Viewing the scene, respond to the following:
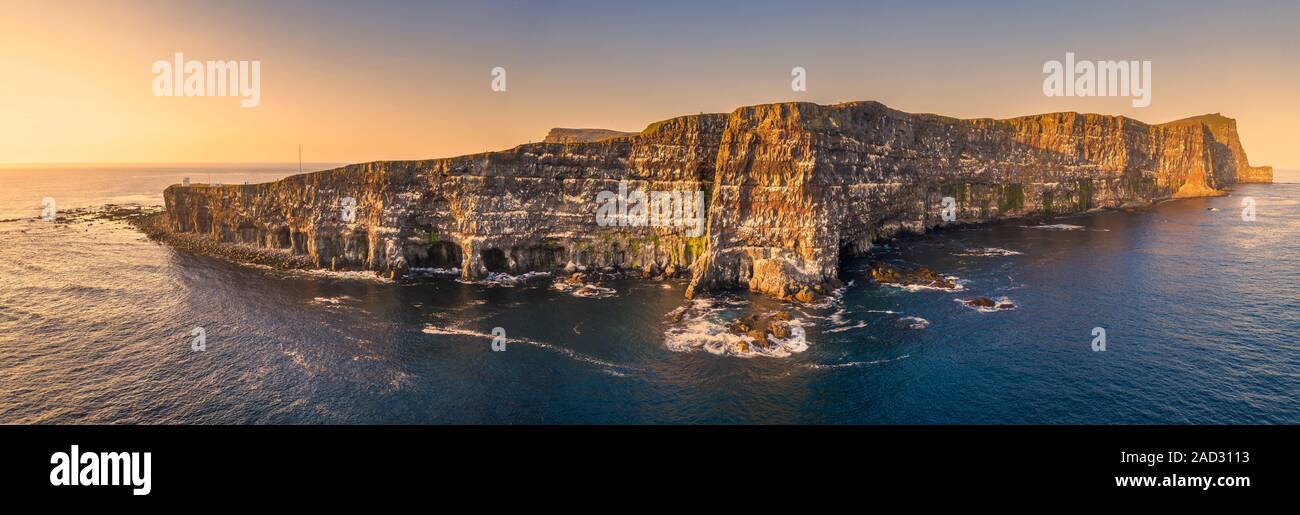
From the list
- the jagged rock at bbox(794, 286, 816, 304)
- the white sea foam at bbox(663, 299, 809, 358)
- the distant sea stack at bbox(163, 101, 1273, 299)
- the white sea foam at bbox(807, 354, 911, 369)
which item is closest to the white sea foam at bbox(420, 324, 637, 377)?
the white sea foam at bbox(663, 299, 809, 358)

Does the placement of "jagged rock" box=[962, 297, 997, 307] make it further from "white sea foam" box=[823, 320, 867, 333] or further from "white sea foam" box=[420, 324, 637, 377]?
"white sea foam" box=[420, 324, 637, 377]

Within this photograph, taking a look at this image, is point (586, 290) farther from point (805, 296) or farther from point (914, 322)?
point (914, 322)

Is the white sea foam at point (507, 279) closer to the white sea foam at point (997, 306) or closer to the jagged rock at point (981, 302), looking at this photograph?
the white sea foam at point (997, 306)

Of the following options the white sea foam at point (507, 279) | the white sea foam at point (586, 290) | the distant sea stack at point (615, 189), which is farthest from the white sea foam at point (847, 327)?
the white sea foam at point (507, 279)

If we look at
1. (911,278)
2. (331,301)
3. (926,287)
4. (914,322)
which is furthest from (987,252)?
(331,301)
